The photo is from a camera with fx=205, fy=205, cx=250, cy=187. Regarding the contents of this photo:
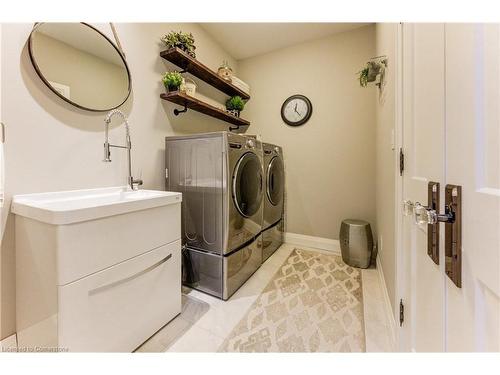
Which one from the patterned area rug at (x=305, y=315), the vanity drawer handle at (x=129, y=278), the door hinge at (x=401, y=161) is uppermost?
the door hinge at (x=401, y=161)

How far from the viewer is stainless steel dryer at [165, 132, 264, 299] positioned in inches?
59.5

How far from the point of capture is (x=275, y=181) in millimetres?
2361

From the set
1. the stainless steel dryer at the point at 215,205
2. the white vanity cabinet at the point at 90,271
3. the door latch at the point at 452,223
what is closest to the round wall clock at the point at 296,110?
the stainless steel dryer at the point at 215,205

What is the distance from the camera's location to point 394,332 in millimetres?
1119

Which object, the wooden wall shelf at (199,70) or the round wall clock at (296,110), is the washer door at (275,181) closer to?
the round wall clock at (296,110)

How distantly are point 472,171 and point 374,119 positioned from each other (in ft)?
7.11

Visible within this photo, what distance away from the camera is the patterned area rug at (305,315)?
3.77 feet

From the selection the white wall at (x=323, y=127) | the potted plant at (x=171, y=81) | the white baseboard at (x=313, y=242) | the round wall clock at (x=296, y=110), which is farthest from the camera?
the round wall clock at (x=296, y=110)

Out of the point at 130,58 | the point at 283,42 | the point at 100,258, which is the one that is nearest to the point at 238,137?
the point at 130,58

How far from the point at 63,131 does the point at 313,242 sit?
2552 millimetres

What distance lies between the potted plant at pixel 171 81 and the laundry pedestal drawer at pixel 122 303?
1349mm

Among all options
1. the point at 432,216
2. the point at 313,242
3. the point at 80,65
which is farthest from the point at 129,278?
the point at 313,242

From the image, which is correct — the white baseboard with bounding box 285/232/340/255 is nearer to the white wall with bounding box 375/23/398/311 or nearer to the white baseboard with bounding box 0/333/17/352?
the white wall with bounding box 375/23/398/311

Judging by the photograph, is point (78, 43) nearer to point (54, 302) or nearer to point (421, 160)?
point (54, 302)
